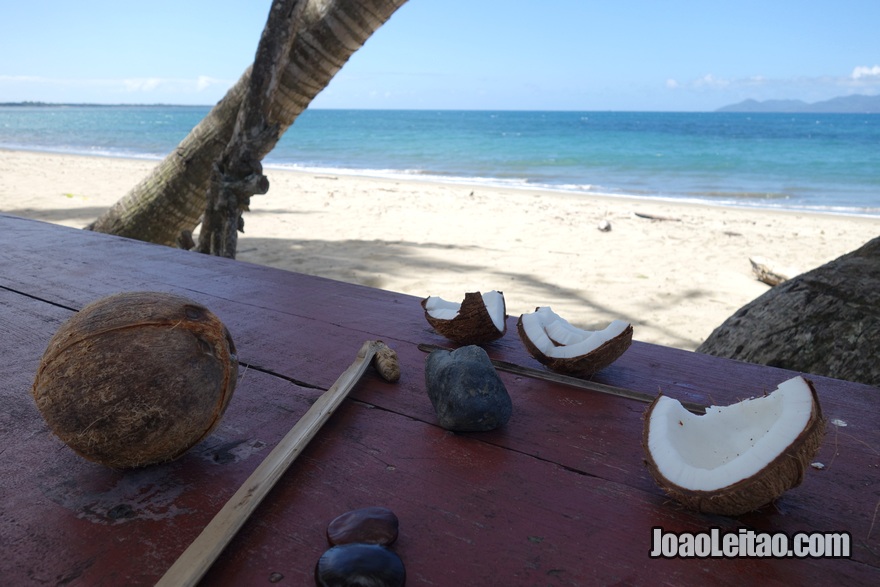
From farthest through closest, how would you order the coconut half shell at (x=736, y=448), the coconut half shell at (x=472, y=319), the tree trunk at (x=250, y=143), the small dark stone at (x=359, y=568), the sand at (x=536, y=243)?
the sand at (x=536, y=243) < the tree trunk at (x=250, y=143) < the coconut half shell at (x=472, y=319) < the coconut half shell at (x=736, y=448) < the small dark stone at (x=359, y=568)

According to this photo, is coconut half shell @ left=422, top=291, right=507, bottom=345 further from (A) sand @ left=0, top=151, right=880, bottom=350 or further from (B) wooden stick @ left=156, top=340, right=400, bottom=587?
(A) sand @ left=0, top=151, right=880, bottom=350

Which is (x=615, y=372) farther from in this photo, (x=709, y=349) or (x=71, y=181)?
(x=71, y=181)

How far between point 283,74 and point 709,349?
8.25 feet

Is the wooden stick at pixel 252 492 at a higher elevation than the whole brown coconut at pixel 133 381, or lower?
lower

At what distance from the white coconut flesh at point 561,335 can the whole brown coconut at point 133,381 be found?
28.0 inches

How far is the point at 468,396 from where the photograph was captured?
44.1 inches

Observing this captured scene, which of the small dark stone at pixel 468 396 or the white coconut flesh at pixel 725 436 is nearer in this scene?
the white coconut flesh at pixel 725 436

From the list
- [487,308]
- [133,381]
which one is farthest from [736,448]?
[133,381]

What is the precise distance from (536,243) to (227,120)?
5009 millimetres

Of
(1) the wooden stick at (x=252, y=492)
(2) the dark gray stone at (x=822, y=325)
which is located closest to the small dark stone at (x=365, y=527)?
(1) the wooden stick at (x=252, y=492)

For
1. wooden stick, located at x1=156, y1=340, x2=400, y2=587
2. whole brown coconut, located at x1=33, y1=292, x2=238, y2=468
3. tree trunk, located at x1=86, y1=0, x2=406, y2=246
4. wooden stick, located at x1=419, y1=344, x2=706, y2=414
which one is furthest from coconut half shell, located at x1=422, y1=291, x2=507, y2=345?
tree trunk, located at x1=86, y1=0, x2=406, y2=246

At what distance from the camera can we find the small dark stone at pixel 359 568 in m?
0.74

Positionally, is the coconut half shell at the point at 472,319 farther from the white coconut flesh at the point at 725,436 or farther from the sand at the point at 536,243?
the sand at the point at 536,243

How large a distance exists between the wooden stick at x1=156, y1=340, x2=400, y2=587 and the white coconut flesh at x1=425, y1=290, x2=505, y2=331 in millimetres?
322
